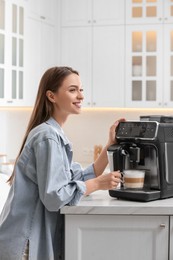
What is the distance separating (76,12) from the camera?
476 cm

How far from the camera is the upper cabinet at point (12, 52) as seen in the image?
4.09 meters

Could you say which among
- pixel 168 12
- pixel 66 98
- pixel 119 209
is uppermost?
pixel 168 12

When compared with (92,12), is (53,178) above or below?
below

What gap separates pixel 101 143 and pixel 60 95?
3.03 m

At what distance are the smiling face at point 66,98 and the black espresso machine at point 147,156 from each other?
10.2 inches

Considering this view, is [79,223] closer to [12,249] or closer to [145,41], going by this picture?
[12,249]

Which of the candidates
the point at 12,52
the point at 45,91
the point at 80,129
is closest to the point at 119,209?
the point at 45,91

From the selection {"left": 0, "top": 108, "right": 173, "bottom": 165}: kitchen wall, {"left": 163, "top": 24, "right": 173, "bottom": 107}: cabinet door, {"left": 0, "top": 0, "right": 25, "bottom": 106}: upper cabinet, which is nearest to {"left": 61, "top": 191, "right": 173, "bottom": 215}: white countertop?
{"left": 0, "top": 0, "right": 25, "bottom": 106}: upper cabinet

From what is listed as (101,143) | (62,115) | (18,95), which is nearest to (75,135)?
(101,143)

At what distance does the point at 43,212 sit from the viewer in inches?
79.2

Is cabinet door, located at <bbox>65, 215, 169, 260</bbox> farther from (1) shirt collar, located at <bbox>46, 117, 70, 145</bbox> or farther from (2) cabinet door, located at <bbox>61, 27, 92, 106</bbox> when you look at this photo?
(2) cabinet door, located at <bbox>61, 27, 92, 106</bbox>

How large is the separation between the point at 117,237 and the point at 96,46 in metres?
2.94

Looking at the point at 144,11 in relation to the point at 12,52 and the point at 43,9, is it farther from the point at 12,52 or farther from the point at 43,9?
the point at 12,52

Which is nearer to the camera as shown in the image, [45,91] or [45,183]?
[45,183]
